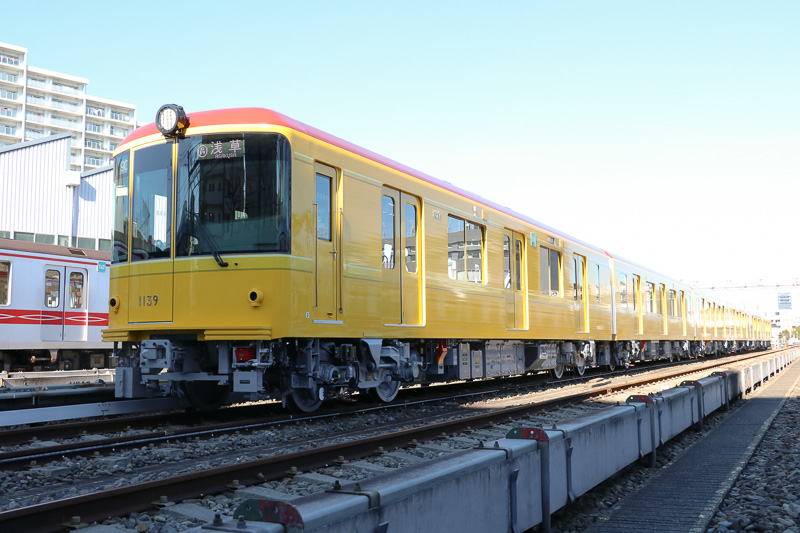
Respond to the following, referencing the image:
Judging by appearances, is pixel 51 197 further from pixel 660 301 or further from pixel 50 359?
pixel 660 301

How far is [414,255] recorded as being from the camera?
10.1 metres

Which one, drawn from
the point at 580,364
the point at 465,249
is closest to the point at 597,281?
the point at 580,364

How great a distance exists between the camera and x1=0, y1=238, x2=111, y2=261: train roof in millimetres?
16172

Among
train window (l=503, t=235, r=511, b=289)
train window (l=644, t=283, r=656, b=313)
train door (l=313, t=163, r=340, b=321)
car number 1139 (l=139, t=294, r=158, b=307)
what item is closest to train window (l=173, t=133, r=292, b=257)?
train door (l=313, t=163, r=340, b=321)

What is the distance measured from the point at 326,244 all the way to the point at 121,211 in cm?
267

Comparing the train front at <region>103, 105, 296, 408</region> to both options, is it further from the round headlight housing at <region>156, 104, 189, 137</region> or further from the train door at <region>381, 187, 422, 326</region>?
the train door at <region>381, 187, 422, 326</region>

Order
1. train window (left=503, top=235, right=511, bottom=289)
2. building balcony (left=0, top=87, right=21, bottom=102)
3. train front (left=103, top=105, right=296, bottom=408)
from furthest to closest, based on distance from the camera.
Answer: building balcony (left=0, top=87, right=21, bottom=102)
train window (left=503, top=235, right=511, bottom=289)
train front (left=103, top=105, right=296, bottom=408)

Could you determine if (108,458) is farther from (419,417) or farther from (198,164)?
(419,417)

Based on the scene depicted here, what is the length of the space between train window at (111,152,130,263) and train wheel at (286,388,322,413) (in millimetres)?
2644

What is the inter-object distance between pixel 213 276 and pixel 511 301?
264 inches

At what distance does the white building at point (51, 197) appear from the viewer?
99.2ft

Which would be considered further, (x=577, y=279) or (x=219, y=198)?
(x=577, y=279)

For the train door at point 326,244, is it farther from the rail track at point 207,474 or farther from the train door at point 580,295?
the train door at point 580,295

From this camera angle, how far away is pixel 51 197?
3081cm
